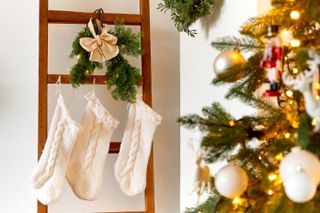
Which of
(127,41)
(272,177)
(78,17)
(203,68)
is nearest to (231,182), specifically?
(272,177)

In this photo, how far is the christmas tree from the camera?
2.67ft

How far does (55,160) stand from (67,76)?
0.33 metres

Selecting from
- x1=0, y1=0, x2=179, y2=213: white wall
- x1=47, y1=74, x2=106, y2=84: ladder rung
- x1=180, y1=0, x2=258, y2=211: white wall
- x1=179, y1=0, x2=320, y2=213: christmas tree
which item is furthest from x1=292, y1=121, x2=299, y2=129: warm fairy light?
x1=0, y1=0, x2=179, y2=213: white wall

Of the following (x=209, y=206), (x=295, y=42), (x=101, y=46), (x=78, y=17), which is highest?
(x=78, y=17)

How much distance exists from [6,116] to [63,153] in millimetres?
365

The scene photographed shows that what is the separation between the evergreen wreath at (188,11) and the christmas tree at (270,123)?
20.1 inches

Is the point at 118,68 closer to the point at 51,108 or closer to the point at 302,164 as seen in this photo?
the point at 51,108

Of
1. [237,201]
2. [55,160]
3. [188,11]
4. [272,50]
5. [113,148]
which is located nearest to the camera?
[272,50]

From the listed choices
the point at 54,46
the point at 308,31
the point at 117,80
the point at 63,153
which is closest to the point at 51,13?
the point at 54,46

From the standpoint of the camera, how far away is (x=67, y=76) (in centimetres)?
195

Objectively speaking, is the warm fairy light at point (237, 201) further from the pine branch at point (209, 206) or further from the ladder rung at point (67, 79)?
the ladder rung at point (67, 79)

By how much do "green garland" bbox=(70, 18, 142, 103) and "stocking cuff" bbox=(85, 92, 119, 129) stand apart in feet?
0.21

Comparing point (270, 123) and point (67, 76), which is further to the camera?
point (67, 76)

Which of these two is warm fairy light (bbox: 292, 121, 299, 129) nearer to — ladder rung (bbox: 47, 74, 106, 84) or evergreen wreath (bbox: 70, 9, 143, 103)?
evergreen wreath (bbox: 70, 9, 143, 103)
